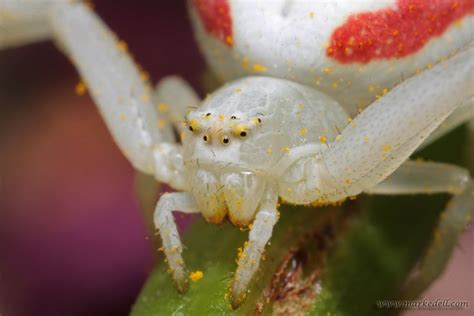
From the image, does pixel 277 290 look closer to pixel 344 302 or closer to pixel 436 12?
pixel 344 302

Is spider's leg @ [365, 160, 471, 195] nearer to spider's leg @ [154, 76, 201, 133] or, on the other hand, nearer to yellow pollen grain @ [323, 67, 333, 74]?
yellow pollen grain @ [323, 67, 333, 74]

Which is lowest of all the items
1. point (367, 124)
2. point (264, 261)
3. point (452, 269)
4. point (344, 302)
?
point (452, 269)

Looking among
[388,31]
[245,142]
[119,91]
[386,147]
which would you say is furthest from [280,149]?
[119,91]

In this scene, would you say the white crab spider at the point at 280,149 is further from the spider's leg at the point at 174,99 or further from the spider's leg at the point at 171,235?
the spider's leg at the point at 174,99

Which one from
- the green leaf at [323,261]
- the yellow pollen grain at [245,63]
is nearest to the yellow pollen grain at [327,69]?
the yellow pollen grain at [245,63]

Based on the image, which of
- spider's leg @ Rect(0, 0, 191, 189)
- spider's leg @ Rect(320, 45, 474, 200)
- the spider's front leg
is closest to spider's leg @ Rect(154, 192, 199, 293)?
the spider's front leg

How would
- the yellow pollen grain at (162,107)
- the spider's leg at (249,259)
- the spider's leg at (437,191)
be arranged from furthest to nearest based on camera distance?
the yellow pollen grain at (162,107)
the spider's leg at (437,191)
the spider's leg at (249,259)

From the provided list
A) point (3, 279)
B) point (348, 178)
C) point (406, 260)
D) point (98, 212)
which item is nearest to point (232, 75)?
point (348, 178)
